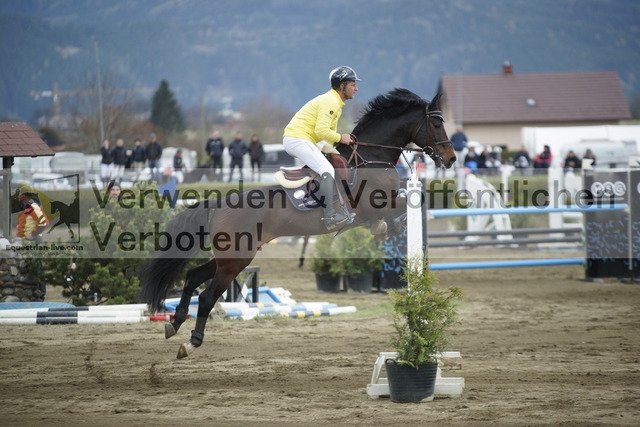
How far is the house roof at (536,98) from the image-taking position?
227 ft

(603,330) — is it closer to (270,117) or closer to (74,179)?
(74,179)

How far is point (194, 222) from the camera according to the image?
8305mm

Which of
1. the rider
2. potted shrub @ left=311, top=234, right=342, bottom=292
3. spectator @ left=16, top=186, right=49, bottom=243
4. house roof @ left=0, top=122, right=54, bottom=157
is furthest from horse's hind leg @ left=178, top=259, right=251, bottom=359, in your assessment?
potted shrub @ left=311, top=234, right=342, bottom=292

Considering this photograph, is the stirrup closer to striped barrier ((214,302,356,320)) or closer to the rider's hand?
the rider's hand

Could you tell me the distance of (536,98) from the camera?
72.0 metres

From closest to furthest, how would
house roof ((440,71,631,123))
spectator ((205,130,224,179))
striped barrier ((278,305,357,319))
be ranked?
striped barrier ((278,305,357,319))
spectator ((205,130,224,179))
house roof ((440,71,631,123))

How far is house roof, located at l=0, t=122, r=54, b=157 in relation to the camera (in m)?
11.2

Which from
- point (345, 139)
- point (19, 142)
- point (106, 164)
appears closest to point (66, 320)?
point (19, 142)

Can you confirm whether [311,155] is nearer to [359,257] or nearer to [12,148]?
[12,148]

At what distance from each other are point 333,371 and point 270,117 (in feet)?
230

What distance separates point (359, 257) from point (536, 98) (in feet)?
204

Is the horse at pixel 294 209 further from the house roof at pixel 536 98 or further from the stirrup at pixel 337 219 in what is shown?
the house roof at pixel 536 98

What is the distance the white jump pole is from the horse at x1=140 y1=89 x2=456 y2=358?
85cm

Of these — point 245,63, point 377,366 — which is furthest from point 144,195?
point 245,63
